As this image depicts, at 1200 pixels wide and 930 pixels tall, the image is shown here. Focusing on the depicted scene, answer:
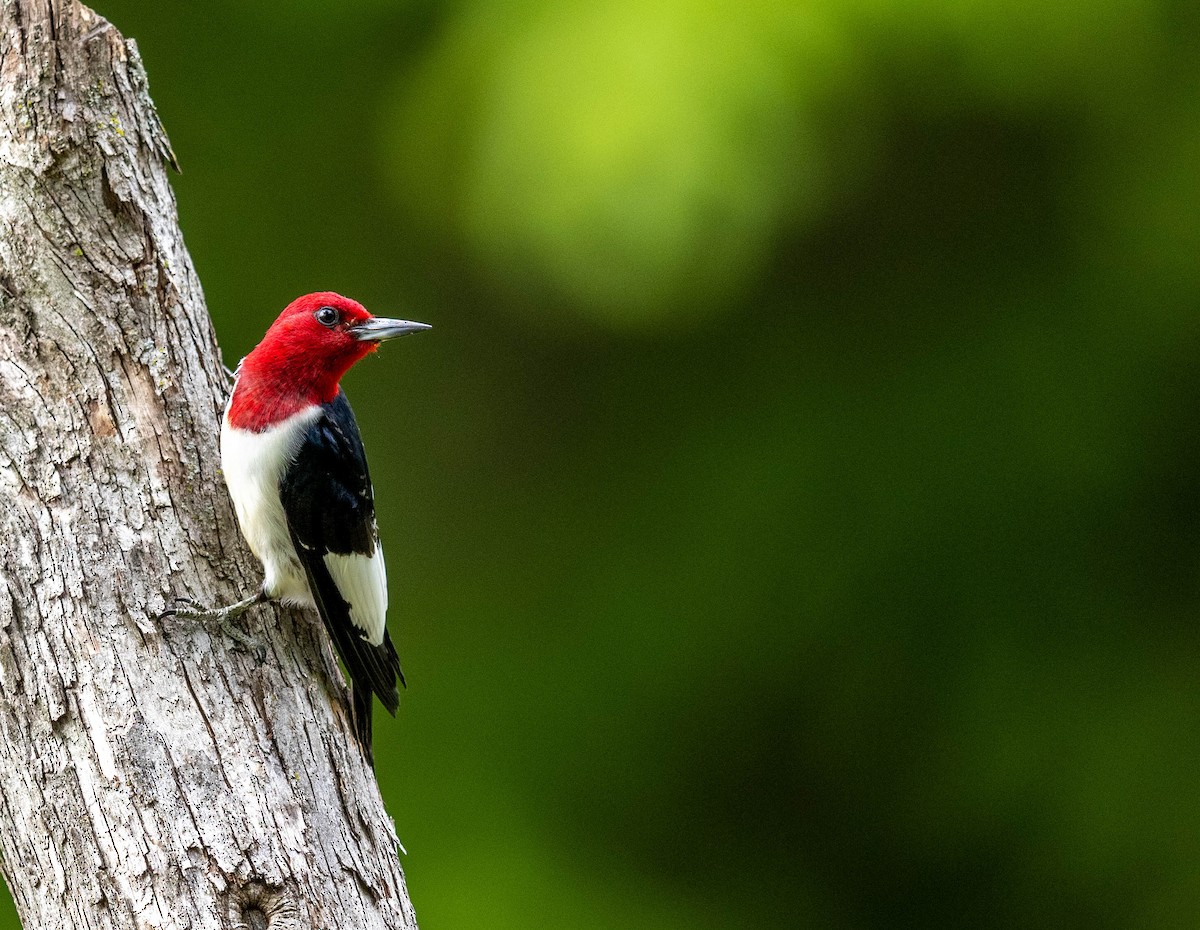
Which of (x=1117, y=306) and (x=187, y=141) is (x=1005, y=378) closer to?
(x=1117, y=306)

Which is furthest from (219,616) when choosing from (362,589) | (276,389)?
(276,389)

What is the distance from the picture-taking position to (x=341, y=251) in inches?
196

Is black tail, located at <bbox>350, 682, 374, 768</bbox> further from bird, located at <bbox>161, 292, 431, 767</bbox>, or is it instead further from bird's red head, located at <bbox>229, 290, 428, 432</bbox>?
A: bird's red head, located at <bbox>229, 290, 428, 432</bbox>

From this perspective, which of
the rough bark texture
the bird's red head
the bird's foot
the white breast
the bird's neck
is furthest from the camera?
the bird's red head

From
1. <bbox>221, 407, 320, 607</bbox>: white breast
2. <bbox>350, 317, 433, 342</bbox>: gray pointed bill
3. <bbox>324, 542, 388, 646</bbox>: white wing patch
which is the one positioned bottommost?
<bbox>324, 542, 388, 646</bbox>: white wing patch

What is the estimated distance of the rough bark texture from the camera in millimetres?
2314

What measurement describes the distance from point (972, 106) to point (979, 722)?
6.68 feet

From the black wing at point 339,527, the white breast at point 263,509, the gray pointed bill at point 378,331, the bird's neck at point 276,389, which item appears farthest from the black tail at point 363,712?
the gray pointed bill at point 378,331

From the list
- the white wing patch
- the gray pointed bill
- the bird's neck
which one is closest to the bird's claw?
the white wing patch

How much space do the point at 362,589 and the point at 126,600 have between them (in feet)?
1.75

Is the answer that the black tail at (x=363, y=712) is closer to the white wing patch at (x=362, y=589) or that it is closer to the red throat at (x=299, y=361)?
the white wing patch at (x=362, y=589)

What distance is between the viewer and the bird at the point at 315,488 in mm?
2734

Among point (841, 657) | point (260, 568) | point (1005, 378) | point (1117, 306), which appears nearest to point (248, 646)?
point (260, 568)

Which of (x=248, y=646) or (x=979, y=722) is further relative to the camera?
(x=979, y=722)
